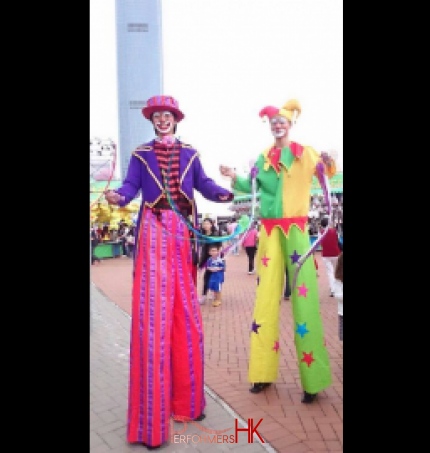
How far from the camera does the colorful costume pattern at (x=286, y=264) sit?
124 inches

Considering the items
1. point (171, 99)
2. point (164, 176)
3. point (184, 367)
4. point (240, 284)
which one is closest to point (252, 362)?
point (184, 367)

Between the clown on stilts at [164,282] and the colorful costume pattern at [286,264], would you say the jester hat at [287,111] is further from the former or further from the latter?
the clown on stilts at [164,282]

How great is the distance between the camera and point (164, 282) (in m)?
2.70

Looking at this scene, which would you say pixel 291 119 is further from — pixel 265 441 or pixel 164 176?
pixel 265 441

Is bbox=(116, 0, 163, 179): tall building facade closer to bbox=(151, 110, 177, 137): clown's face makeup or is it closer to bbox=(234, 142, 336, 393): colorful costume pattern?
bbox=(151, 110, 177, 137): clown's face makeup

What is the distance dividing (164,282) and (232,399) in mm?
1172

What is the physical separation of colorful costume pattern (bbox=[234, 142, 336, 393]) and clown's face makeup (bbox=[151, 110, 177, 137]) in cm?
73

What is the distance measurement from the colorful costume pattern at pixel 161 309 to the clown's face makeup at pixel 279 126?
0.69 metres

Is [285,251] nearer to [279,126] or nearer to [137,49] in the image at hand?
[279,126]

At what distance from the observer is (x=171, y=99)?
8.86 feet

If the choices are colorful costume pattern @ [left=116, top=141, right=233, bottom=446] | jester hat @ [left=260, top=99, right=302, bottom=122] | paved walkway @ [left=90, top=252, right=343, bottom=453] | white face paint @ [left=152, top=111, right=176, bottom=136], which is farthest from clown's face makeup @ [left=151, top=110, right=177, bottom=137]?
paved walkway @ [left=90, top=252, right=343, bottom=453]

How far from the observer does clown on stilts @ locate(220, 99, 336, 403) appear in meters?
3.14

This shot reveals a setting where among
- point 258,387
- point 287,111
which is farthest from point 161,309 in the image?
point 287,111
